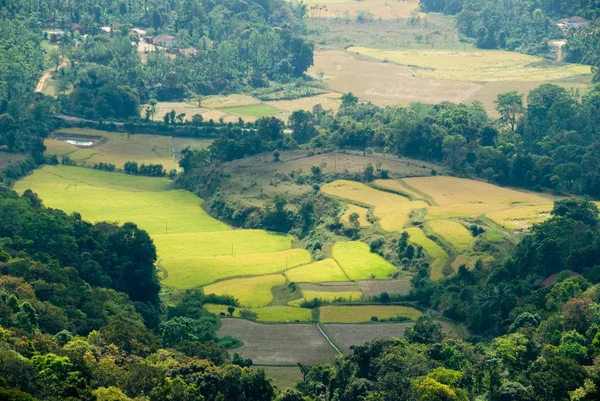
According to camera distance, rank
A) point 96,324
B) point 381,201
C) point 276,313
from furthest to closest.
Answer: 1. point 381,201
2. point 276,313
3. point 96,324

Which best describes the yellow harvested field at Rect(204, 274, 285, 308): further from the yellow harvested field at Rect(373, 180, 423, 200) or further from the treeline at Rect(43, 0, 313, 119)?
the treeline at Rect(43, 0, 313, 119)

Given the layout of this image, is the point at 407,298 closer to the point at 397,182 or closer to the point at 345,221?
the point at 345,221

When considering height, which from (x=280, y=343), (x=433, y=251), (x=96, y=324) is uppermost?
(x=96, y=324)

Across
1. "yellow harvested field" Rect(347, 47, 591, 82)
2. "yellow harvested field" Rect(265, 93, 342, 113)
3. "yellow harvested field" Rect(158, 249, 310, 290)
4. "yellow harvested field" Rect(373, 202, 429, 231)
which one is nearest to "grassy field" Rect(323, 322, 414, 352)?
"yellow harvested field" Rect(158, 249, 310, 290)

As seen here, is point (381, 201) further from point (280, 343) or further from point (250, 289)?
point (280, 343)

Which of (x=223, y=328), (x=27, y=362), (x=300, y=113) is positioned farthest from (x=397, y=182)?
(x=27, y=362)

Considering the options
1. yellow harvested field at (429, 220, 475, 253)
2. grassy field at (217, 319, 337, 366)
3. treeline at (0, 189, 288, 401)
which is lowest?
grassy field at (217, 319, 337, 366)

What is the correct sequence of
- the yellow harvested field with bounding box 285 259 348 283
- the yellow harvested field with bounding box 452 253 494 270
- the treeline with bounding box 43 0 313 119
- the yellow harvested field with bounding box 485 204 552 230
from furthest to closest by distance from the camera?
the treeline with bounding box 43 0 313 119 < the yellow harvested field with bounding box 485 204 552 230 < the yellow harvested field with bounding box 285 259 348 283 < the yellow harvested field with bounding box 452 253 494 270

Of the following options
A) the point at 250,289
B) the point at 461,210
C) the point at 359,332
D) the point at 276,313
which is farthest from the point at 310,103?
the point at 359,332
